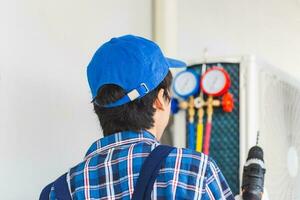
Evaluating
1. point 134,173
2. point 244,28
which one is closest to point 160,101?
point 134,173

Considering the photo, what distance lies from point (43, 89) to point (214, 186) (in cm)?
64

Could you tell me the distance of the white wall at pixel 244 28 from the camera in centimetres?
220

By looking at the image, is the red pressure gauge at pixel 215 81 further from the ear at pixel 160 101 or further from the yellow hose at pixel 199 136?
the ear at pixel 160 101

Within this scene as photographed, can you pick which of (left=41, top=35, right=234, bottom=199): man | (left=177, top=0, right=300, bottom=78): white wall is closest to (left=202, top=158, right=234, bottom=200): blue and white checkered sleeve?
(left=41, top=35, right=234, bottom=199): man

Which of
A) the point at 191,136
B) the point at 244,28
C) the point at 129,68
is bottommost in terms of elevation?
the point at 191,136

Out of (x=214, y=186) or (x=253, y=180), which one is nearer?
(x=214, y=186)

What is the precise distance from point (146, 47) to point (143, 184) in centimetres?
27

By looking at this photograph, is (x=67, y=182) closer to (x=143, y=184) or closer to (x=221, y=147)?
(x=143, y=184)

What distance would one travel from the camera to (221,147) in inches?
59.3

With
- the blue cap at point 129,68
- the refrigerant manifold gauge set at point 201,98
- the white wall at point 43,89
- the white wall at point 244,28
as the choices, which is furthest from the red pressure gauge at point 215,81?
the white wall at point 244,28

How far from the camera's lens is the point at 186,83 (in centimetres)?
155

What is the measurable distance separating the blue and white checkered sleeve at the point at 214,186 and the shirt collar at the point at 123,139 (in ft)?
0.39

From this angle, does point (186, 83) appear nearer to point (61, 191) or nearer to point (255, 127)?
point (255, 127)

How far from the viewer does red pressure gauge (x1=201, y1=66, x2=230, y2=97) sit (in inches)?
58.0
